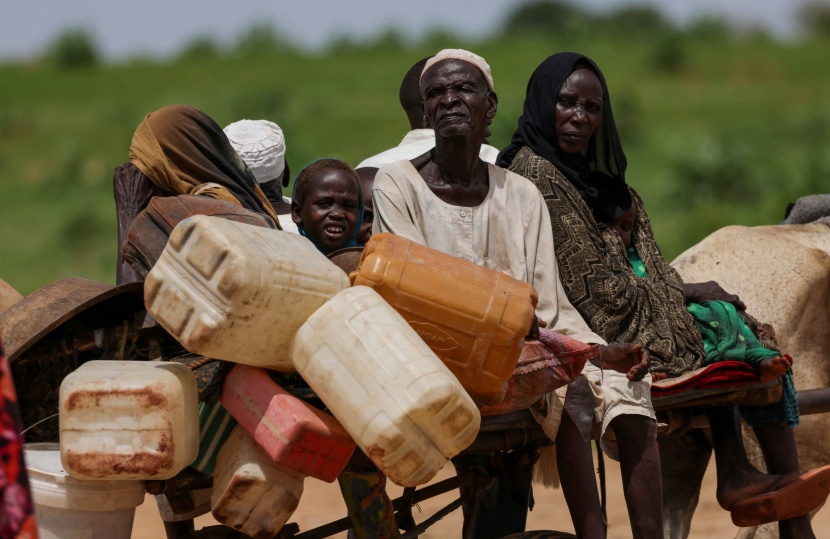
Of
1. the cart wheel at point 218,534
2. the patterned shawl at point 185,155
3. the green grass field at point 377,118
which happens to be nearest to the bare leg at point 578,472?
the cart wheel at point 218,534

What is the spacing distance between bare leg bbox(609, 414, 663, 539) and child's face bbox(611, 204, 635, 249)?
0.87 meters

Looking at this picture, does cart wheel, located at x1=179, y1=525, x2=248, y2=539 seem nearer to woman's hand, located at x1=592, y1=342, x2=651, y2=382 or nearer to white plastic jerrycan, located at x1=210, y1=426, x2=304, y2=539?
white plastic jerrycan, located at x1=210, y1=426, x2=304, y2=539

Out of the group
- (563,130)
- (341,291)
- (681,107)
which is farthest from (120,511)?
(681,107)

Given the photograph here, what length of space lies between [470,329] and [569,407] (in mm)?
763

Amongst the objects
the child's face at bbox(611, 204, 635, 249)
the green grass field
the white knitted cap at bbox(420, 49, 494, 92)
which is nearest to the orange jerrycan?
the white knitted cap at bbox(420, 49, 494, 92)

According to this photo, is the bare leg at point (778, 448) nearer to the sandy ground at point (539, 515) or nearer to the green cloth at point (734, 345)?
the green cloth at point (734, 345)

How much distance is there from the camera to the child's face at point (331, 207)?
436 cm

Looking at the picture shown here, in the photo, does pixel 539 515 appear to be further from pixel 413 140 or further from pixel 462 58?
pixel 462 58

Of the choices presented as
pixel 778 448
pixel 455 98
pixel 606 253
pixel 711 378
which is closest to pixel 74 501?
pixel 455 98

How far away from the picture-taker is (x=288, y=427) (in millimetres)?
3182

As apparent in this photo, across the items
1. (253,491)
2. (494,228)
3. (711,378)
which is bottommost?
(711,378)

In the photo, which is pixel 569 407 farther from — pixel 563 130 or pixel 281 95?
pixel 281 95

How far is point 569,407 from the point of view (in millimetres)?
3975

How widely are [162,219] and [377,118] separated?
22273mm
